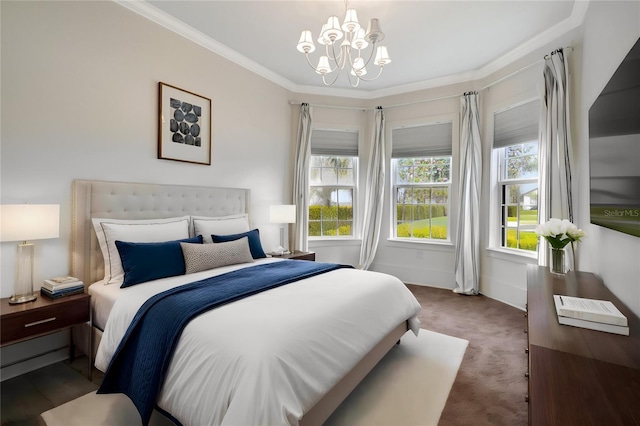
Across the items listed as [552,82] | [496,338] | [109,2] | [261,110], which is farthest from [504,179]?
[109,2]

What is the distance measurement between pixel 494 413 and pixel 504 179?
9.89 ft

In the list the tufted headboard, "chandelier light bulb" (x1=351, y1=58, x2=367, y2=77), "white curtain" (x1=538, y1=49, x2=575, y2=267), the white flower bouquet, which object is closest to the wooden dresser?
the white flower bouquet

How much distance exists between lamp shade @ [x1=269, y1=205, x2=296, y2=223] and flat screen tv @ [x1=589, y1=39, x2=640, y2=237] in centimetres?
308

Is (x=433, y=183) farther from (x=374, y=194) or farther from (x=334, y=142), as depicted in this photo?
(x=334, y=142)

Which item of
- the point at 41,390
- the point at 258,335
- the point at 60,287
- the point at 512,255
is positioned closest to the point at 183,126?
the point at 60,287

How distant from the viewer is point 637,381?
0.92 metres

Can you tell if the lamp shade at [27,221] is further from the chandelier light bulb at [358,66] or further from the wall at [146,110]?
the chandelier light bulb at [358,66]

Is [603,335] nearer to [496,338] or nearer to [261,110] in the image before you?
[496,338]

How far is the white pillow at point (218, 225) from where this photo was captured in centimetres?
314

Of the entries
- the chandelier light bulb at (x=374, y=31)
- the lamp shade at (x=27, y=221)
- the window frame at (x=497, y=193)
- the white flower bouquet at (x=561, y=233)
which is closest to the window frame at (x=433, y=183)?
the window frame at (x=497, y=193)

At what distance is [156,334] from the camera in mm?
1601

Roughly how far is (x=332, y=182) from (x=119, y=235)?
3231mm

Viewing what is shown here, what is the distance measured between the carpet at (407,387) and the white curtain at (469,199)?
1.58 m

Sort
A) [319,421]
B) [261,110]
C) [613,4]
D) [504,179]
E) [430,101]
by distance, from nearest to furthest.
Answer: [319,421]
[613,4]
[504,179]
[261,110]
[430,101]
